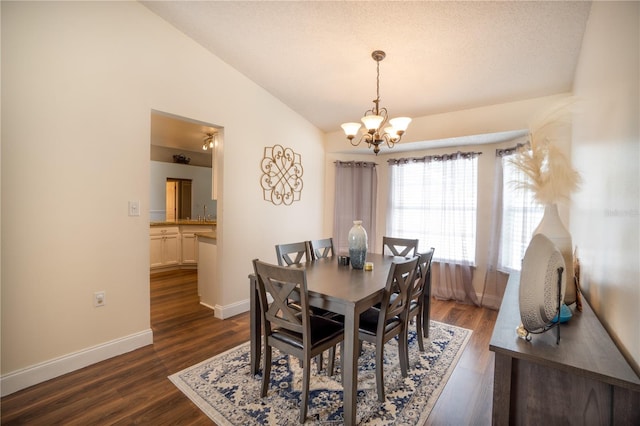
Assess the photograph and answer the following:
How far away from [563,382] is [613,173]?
93 centimetres

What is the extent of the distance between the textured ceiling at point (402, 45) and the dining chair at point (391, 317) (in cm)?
182

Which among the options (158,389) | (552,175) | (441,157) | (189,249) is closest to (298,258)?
(158,389)

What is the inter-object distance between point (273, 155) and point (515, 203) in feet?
9.91

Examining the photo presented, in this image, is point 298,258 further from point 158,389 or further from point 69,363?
point 69,363

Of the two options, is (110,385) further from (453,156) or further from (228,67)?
(453,156)

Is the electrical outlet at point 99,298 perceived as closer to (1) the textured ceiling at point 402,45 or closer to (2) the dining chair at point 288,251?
(2) the dining chair at point 288,251

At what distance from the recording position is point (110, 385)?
2.07m

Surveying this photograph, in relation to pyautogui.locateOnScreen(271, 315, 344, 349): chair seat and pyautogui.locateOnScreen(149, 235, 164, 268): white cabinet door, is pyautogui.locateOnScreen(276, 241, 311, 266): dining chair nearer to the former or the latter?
pyautogui.locateOnScreen(271, 315, 344, 349): chair seat

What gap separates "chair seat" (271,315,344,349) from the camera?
180cm

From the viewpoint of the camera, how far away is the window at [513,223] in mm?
3311

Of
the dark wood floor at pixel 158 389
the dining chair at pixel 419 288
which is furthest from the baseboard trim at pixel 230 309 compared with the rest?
the dining chair at pixel 419 288

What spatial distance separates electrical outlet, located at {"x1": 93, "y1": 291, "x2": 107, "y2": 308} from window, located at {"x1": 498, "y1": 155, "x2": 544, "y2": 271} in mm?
4165

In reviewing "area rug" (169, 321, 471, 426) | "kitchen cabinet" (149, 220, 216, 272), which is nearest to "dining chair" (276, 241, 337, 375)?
"area rug" (169, 321, 471, 426)

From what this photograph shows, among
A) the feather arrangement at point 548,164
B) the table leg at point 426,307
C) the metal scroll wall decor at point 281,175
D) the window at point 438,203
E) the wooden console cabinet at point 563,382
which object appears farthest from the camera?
the window at point 438,203
